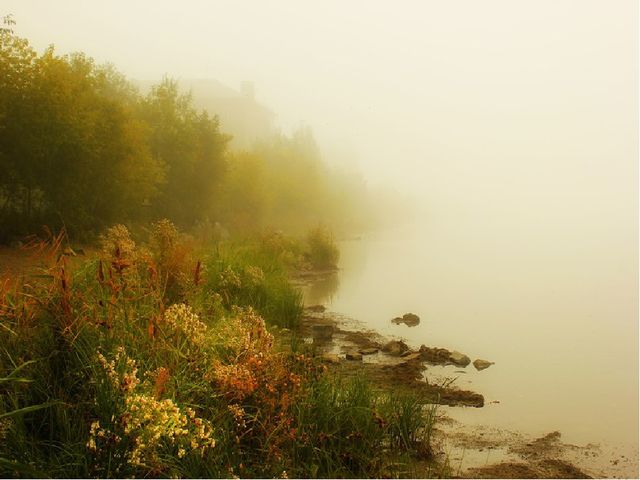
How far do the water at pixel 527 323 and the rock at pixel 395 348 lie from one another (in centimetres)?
120

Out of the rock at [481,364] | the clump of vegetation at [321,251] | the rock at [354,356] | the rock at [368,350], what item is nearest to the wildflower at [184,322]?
the rock at [354,356]

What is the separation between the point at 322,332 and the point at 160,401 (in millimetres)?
10001

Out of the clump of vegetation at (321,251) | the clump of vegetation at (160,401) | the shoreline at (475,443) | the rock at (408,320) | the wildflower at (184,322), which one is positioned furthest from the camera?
the clump of vegetation at (321,251)

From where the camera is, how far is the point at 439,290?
2606 cm

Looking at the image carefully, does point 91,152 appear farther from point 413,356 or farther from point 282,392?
point 282,392

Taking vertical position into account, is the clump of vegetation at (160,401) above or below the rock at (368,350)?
above

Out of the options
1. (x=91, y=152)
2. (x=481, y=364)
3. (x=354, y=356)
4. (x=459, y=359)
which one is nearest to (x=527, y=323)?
(x=481, y=364)

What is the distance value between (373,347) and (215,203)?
29502mm

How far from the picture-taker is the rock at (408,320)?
59.3ft

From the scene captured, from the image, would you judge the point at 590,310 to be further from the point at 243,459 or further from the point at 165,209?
the point at 165,209

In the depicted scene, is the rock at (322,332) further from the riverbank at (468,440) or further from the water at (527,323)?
the water at (527,323)

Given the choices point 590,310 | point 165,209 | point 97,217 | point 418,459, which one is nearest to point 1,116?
point 97,217

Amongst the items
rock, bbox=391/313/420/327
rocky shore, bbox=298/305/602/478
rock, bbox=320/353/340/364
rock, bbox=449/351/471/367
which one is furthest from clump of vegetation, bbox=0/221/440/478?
rock, bbox=391/313/420/327

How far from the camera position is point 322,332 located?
1505 centimetres
